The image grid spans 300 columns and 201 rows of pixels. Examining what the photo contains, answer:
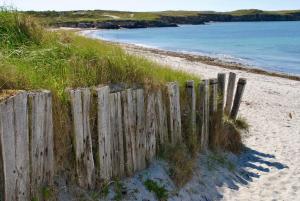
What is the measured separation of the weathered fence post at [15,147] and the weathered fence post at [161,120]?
2.50m

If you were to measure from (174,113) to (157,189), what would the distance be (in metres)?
1.44

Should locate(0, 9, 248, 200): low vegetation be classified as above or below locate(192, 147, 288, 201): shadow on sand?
above

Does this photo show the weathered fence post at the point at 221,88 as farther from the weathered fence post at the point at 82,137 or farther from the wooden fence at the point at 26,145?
the wooden fence at the point at 26,145

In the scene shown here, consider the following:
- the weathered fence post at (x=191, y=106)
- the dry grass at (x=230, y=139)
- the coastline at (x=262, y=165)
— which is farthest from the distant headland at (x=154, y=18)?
the weathered fence post at (x=191, y=106)

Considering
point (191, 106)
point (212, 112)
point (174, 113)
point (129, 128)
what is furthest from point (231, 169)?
point (129, 128)

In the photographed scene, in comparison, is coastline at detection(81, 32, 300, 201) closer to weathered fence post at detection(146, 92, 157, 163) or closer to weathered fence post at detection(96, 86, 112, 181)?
weathered fence post at detection(146, 92, 157, 163)

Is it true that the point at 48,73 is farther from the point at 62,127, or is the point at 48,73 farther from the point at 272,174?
the point at 272,174

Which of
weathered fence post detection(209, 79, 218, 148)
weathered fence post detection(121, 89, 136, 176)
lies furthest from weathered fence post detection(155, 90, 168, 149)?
weathered fence post detection(209, 79, 218, 148)

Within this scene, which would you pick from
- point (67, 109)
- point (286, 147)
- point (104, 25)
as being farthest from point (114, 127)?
point (104, 25)

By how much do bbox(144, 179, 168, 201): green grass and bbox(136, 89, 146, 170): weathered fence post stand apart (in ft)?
→ 1.04

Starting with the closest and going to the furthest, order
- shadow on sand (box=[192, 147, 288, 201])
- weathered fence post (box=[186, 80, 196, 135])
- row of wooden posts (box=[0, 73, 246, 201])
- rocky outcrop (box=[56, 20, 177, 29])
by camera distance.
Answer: row of wooden posts (box=[0, 73, 246, 201]), shadow on sand (box=[192, 147, 288, 201]), weathered fence post (box=[186, 80, 196, 135]), rocky outcrop (box=[56, 20, 177, 29])

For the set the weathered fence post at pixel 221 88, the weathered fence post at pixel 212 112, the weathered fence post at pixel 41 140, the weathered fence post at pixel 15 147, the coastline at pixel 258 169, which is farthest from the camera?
the weathered fence post at pixel 221 88

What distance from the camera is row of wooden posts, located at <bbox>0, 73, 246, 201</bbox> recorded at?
15.7 ft

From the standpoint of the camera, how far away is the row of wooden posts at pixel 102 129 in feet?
15.7
